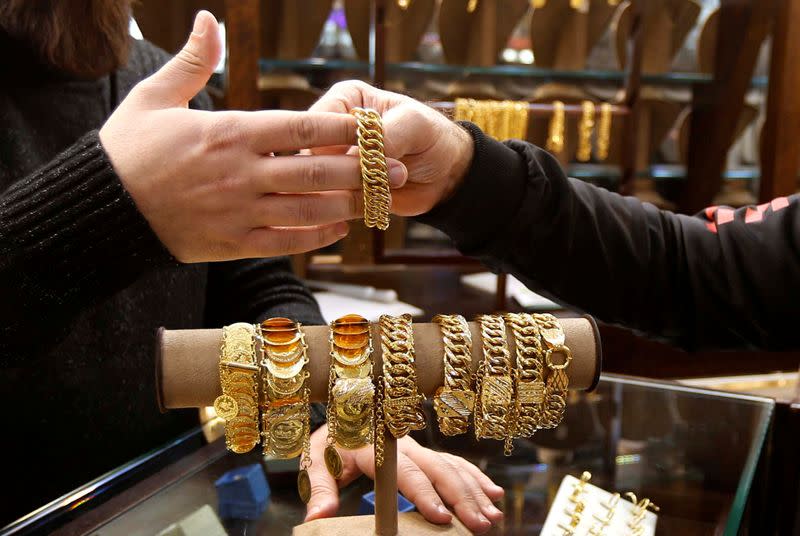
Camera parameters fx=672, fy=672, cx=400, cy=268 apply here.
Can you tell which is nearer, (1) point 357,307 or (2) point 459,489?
(2) point 459,489

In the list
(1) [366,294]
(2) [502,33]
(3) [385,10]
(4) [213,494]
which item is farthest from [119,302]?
(2) [502,33]

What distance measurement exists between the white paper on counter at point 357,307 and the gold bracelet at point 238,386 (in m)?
0.92

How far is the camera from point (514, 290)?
1.70 metres

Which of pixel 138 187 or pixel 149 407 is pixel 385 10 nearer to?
pixel 149 407

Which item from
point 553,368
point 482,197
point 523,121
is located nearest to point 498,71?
point 523,121

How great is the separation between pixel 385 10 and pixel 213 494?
1209 mm

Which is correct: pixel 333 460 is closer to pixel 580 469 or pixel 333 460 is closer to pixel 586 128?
pixel 580 469

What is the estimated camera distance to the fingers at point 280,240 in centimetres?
50

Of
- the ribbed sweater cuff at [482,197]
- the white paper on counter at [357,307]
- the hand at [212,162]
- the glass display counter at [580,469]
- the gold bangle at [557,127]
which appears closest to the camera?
the hand at [212,162]

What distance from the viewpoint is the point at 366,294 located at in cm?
162

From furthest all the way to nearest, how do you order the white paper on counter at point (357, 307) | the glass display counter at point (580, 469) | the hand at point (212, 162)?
the white paper on counter at point (357, 307), the glass display counter at point (580, 469), the hand at point (212, 162)

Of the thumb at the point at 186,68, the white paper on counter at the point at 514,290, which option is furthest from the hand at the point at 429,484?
the white paper on counter at the point at 514,290

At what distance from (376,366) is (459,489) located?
169 millimetres

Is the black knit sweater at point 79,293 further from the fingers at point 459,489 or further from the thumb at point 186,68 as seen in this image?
the fingers at point 459,489
